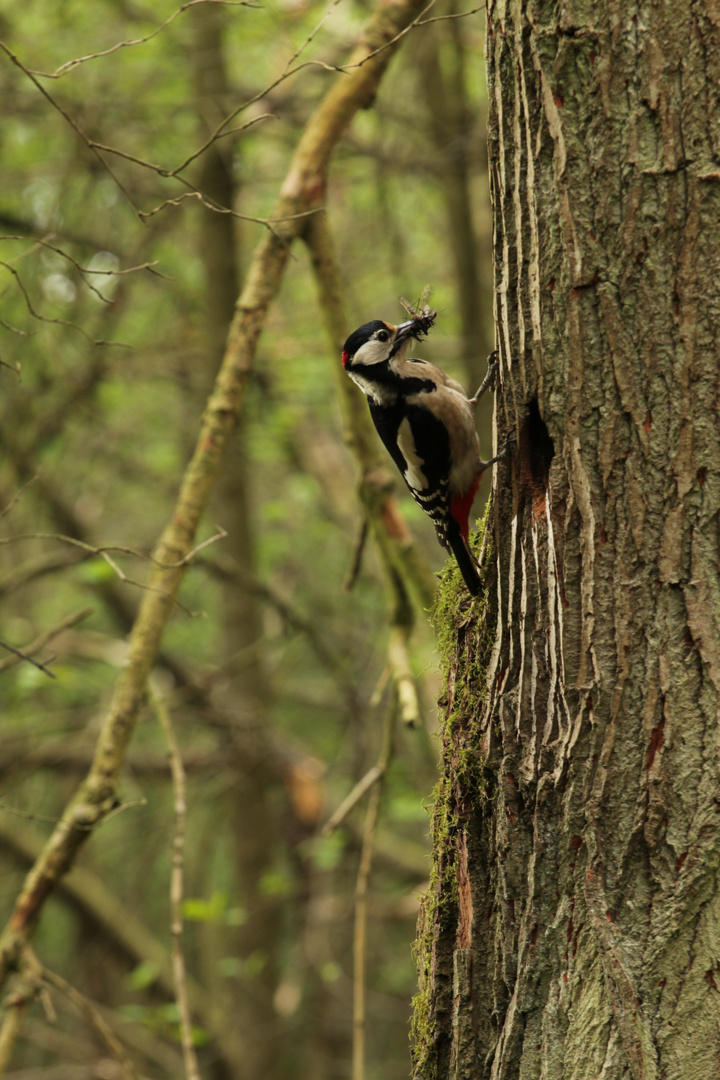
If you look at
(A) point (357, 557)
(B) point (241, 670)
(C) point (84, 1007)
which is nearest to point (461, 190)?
(B) point (241, 670)

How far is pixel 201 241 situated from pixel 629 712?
5676mm

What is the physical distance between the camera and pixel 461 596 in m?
2.36

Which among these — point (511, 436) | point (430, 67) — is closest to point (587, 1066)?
point (511, 436)

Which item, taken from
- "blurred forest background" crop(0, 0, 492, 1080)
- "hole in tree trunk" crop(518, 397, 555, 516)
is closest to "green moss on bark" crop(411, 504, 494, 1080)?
"hole in tree trunk" crop(518, 397, 555, 516)

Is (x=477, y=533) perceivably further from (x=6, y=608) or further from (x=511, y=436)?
(x=6, y=608)

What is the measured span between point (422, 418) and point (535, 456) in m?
1.45

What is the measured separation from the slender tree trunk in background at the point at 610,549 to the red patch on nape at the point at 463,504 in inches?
51.8

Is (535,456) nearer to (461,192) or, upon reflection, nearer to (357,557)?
(357,557)

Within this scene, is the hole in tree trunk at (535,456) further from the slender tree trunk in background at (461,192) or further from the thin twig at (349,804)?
the slender tree trunk in background at (461,192)

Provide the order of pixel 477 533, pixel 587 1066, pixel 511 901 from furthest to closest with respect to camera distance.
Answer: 1. pixel 477 533
2. pixel 511 901
3. pixel 587 1066

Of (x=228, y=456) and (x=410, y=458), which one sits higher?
(x=228, y=456)

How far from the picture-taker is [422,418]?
11.2ft

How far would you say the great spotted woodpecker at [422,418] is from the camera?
3.30 meters

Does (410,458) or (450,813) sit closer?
(450,813)
